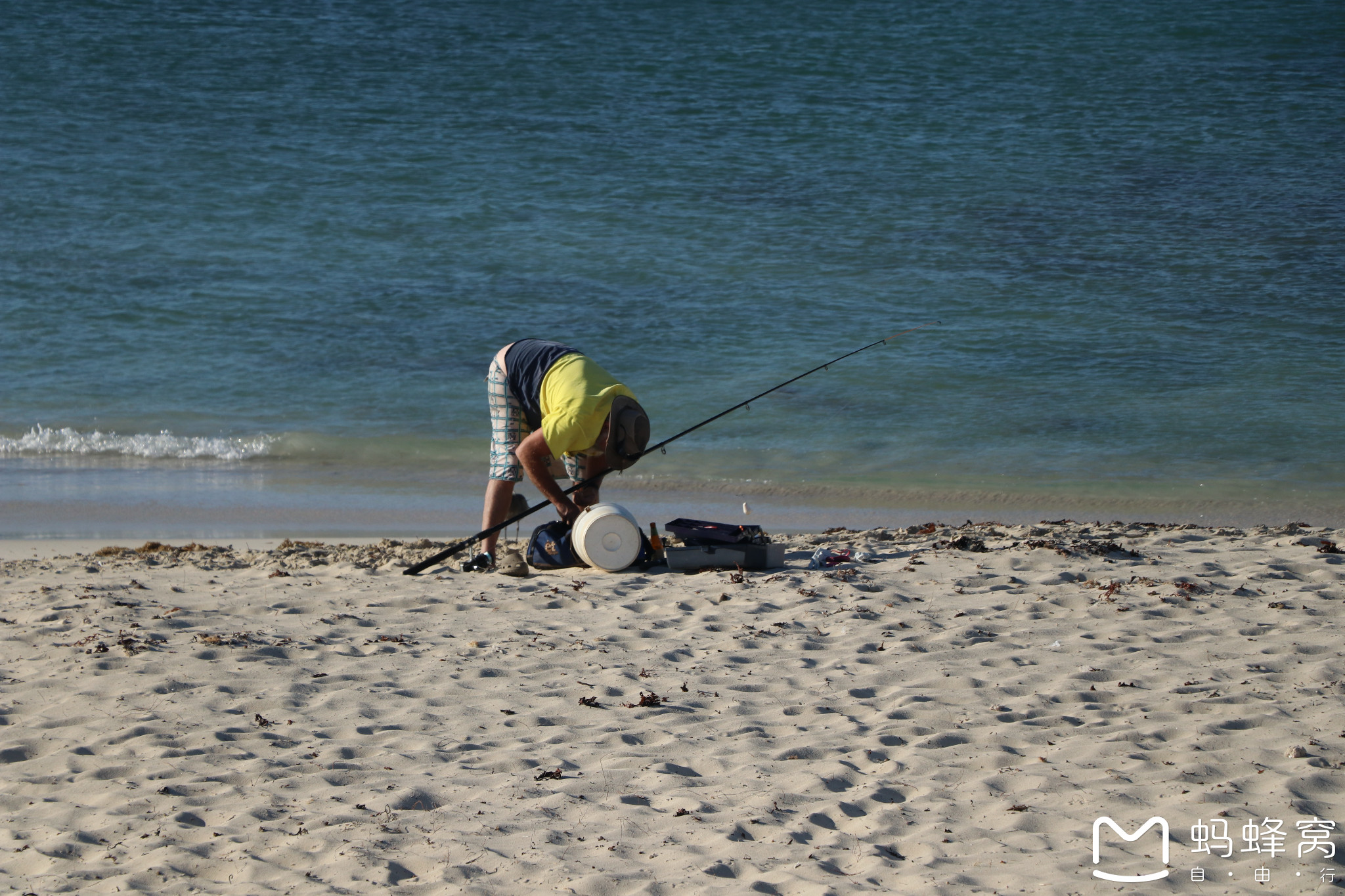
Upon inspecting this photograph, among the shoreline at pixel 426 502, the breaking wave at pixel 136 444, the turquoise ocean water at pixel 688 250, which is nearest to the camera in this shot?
the shoreline at pixel 426 502

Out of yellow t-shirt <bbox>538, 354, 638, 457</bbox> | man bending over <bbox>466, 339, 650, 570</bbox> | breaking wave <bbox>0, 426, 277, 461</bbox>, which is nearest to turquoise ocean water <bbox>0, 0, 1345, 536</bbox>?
breaking wave <bbox>0, 426, 277, 461</bbox>

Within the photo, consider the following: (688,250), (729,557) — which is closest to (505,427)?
(729,557)

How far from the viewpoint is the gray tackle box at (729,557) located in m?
5.21

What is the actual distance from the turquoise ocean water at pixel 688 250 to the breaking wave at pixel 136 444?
0.03 metres

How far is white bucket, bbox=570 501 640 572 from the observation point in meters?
5.02

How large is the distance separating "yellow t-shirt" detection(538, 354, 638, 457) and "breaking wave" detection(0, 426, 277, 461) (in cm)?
460

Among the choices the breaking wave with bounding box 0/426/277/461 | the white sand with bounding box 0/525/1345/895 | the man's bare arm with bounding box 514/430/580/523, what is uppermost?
the man's bare arm with bounding box 514/430/580/523

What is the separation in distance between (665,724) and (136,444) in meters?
6.52

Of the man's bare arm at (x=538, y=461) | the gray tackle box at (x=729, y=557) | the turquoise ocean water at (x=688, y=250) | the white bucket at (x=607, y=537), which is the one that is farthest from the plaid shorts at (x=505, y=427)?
the turquoise ocean water at (x=688, y=250)

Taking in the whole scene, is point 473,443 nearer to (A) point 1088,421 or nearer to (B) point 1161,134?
(A) point 1088,421

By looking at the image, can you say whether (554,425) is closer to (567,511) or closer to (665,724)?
(567,511)

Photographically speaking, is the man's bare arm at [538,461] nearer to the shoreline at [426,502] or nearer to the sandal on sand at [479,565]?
the sandal on sand at [479,565]

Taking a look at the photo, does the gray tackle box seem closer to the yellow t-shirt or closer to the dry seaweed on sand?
the yellow t-shirt

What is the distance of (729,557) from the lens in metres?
5.23
